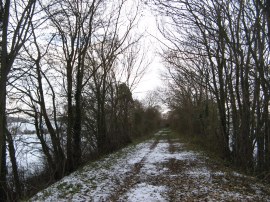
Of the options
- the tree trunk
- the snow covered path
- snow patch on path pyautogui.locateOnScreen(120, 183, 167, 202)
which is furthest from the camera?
the tree trunk

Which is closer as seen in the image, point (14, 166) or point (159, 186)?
point (159, 186)

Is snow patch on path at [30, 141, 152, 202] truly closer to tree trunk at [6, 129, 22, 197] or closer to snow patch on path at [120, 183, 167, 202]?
snow patch on path at [120, 183, 167, 202]

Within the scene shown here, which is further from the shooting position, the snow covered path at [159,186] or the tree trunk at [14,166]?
the tree trunk at [14,166]

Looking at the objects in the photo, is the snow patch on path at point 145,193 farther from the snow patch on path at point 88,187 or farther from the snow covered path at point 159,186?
the snow patch on path at point 88,187

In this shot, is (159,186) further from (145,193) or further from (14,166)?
(14,166)

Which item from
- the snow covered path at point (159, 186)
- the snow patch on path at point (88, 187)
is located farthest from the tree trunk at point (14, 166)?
the snow patch on path at point (88, 187)

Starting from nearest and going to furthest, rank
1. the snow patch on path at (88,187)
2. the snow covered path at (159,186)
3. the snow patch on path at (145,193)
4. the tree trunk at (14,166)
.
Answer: the snow patch on path at (145,193) → the snow covered path at (159,186) → the snow patch on path at (88,187) → the tree trunk at (14,166)

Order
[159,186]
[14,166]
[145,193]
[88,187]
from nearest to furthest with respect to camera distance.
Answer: [145,193], [159,186], [88,187], [14,166]

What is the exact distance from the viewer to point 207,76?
729 inches

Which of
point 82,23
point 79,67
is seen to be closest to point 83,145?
point 79,67

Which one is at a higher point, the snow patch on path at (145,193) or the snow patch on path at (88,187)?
the snow patch on path at (88,187)

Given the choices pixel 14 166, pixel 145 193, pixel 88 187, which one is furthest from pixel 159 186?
pixel 14 166

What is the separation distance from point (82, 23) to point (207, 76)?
7.38 meters

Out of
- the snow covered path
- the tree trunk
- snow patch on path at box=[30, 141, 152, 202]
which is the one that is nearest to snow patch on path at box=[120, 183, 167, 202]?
the snow covered path
